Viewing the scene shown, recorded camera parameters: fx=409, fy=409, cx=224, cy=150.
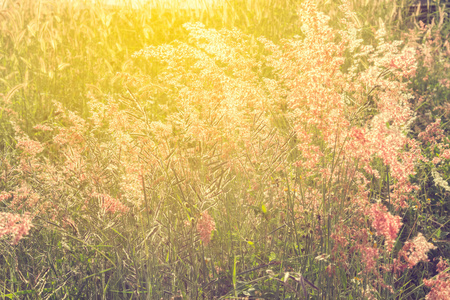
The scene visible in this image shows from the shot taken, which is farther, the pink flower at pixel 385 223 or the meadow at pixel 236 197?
the meadow at pixel 236 197

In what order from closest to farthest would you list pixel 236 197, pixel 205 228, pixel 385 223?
1. pixel 385 223
2. pixel 205 228
3. pixel 236 197

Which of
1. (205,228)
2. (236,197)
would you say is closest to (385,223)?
(205,228)

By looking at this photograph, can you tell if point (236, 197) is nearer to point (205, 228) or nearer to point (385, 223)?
point (205, 228)

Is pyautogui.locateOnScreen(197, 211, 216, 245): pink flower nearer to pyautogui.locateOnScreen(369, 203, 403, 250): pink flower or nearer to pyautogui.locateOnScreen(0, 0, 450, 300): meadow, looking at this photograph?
pyautogui.locateOnScreen(0, 0, 450, 300): meadow

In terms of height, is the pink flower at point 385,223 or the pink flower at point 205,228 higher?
the pink flower at point 385,223

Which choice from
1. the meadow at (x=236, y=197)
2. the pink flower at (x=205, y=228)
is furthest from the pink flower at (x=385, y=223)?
the pink flower at (x=205, y=228)

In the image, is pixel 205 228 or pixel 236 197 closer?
pixel 205 228

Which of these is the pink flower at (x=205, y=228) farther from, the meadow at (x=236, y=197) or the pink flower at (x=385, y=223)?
the pink flower at (x=385, y=223)

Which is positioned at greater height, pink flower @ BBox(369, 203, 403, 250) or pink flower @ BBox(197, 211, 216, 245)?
pink flower @ BBox(369, 203, 403, 250)

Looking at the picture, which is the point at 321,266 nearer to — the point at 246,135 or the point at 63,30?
the point at 246,135

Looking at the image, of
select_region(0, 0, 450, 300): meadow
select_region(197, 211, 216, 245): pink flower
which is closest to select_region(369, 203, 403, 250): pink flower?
select_region(0, 0, 450, 300): meadow

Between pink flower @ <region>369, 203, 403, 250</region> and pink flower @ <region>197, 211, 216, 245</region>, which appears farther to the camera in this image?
pink flower @ <region>197, 211, 216, 245</region>

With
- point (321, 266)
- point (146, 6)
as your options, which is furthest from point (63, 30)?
point (321, 266)

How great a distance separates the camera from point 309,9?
163cm
